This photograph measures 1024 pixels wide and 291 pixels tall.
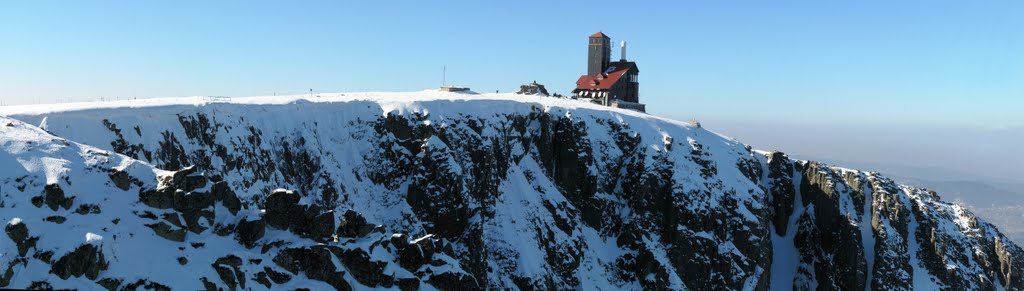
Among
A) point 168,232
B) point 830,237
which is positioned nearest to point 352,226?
point 168,232

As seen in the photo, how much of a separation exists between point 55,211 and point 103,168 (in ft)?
15.2

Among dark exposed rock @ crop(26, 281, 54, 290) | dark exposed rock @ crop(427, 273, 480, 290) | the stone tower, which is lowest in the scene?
dark exposed rock @ crop(427, 273, 480, 290)

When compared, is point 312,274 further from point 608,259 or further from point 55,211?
point 608,259

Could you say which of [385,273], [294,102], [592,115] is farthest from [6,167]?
[592,115]

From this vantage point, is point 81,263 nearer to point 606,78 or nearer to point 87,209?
point 87,209

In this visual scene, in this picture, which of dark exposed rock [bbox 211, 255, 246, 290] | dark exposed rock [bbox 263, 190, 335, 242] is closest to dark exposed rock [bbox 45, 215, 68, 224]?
dark exposed rock [bbox 211, 255, 246, 290]

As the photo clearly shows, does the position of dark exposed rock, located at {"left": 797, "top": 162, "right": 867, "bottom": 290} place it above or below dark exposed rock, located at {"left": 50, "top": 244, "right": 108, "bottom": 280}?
below

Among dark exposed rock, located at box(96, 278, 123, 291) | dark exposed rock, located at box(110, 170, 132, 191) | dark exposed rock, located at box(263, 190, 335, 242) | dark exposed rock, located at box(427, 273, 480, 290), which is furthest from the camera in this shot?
dark exposed rock, located at box(427, 273, 480, 290)

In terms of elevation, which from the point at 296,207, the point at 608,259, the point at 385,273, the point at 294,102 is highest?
the point at 294,102

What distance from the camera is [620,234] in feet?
316

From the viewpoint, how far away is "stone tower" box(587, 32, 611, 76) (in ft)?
487

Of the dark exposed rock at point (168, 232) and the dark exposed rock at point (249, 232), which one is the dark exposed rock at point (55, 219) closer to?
the dark exposed rock at point (168, 232)

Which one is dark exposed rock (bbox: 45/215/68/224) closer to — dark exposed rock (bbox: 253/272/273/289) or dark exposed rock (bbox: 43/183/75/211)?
dark exposed rock (bbox: 43/183/75/211)

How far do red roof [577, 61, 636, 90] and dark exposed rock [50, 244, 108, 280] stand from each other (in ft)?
362
